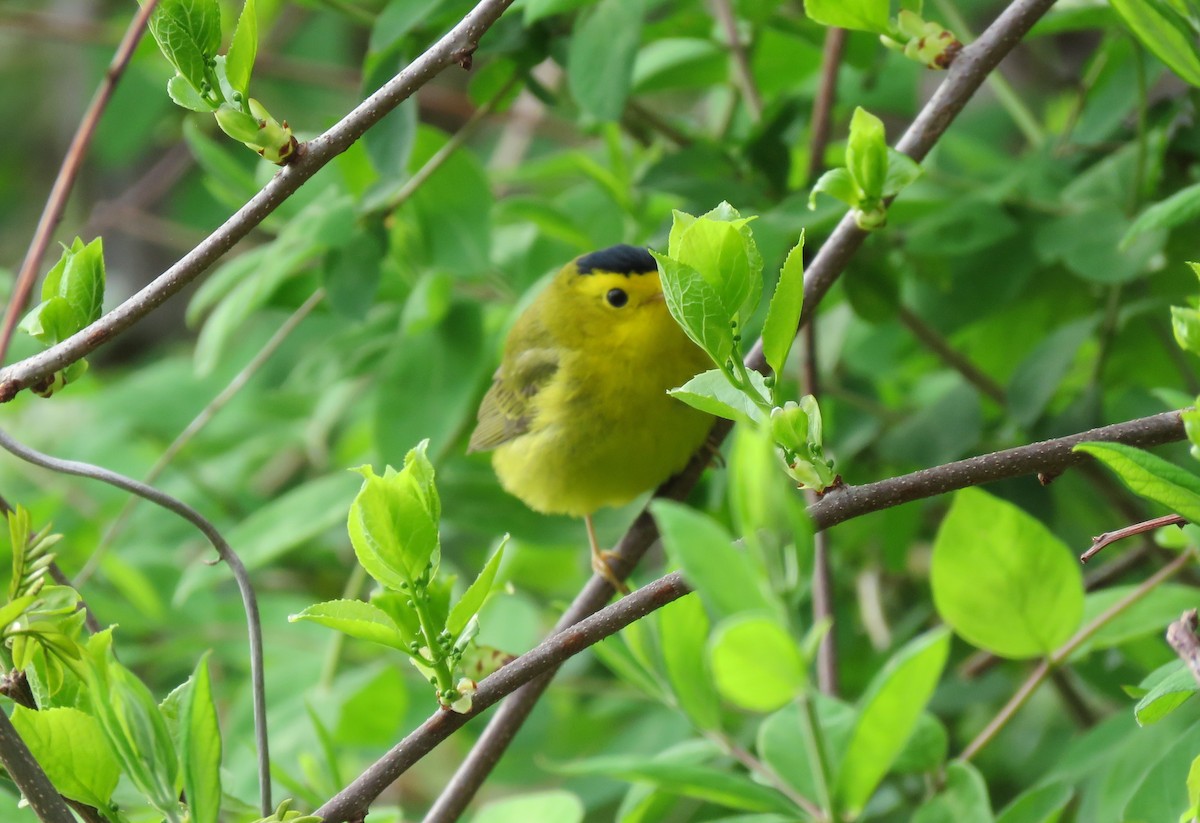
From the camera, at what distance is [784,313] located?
0.98 metres

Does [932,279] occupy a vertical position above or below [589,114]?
below

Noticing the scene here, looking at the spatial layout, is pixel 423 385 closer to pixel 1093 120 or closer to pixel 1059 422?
pixel 1059 422

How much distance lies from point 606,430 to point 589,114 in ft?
2.39

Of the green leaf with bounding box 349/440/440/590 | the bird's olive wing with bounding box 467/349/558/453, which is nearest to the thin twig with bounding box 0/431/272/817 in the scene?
the green leaf with bounding box 349/440/440/590

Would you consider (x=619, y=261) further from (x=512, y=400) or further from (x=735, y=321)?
(x=735, y=321)

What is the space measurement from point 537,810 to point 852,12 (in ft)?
2.85

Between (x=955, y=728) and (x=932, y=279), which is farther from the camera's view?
(x=955, y=728)

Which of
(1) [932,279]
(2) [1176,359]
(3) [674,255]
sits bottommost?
(2) [1176,359]

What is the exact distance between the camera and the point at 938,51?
129 cm

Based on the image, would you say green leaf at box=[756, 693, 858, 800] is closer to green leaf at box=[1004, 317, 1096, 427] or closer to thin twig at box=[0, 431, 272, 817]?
thin twig at box=[0, 431, 272, 817]

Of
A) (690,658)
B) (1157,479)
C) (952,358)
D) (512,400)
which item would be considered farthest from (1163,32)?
(512,400)

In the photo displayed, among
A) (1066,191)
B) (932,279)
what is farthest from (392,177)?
(1066,191)

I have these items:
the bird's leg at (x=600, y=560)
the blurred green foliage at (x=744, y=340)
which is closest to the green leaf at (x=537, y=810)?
the blurred green foliage at (x=744, y=340)

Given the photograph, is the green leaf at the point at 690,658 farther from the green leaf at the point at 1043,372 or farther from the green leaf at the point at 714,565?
the green leaf at the point at 1043,372
